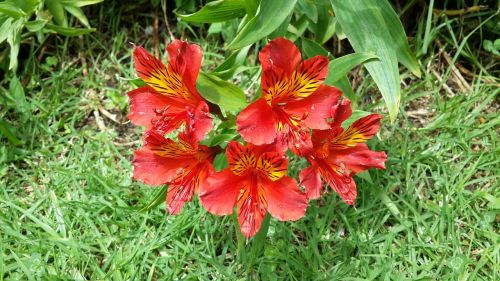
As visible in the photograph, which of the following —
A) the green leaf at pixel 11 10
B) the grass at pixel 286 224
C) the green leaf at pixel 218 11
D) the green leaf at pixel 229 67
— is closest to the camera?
the green leaf at pixel 218 11

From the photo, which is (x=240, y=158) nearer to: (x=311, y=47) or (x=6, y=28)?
(x=311, y=47)

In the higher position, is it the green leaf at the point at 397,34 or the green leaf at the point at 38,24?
the green leaf at the point at 397,34

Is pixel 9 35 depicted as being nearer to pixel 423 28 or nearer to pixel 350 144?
pixel 350 144

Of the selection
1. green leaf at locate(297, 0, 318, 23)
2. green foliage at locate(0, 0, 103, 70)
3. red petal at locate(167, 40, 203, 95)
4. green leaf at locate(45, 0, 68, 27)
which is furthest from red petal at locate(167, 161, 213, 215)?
green leaf at locate(45, 0, 68, 27)

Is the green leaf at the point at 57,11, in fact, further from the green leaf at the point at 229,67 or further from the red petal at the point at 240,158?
the red petal at the point at 240,158

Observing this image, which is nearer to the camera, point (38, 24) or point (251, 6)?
point (251, 6)

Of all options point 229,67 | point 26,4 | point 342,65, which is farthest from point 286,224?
point 26,4

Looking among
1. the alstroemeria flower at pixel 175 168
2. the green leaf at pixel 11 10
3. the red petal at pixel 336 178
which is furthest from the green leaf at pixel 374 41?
the green leaf at pixel 11 10
